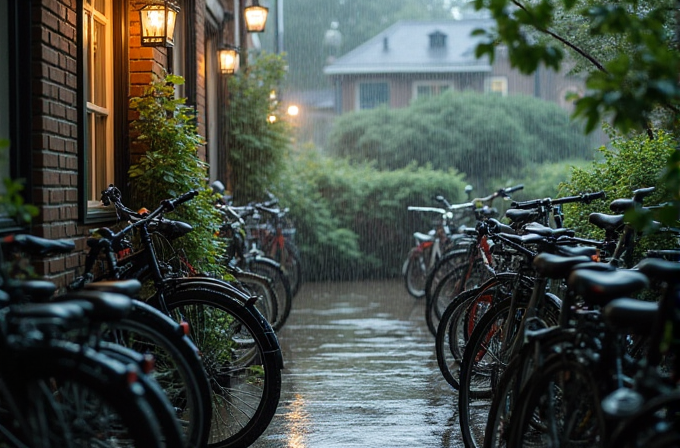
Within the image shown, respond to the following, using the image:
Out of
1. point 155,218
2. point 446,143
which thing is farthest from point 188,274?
point 446,143

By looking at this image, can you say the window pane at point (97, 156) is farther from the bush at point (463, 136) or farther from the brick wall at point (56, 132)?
the bush at point (463, 136)

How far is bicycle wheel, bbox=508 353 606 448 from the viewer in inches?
122

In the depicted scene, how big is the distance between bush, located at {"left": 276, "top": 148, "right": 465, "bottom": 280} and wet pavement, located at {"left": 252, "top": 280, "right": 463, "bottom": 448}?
4.30 m

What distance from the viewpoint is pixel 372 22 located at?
2453 inches

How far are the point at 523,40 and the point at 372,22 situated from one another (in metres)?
60.7

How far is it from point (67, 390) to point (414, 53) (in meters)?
41.5

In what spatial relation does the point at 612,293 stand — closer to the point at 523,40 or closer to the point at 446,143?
the point at 523,40

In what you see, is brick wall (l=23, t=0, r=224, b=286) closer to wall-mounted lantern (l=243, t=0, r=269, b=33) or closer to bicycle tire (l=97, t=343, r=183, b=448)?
bicycle tire (l=97, t=343, r=183, b=448)

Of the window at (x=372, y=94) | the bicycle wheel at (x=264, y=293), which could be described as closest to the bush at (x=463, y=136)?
the bicycle wheel at (x=264, y=293)

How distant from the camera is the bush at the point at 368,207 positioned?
53.7ft

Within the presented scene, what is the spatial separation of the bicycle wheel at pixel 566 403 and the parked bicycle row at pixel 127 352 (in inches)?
47.7

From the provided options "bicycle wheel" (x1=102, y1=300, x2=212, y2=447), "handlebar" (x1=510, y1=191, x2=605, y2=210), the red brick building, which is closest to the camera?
"bicycle wheel" (x1=102, y1=300, x2=212, y2=447)

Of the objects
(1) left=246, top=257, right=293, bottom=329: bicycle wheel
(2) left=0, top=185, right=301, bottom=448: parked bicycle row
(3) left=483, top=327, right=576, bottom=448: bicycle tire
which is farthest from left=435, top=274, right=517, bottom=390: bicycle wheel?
(1) left=246, top=257, right=293, bottom=329: bicycle wheel

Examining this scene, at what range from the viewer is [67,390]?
2855 millimetres
